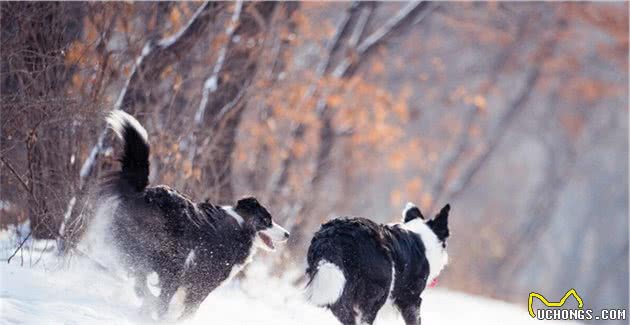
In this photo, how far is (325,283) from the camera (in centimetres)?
745

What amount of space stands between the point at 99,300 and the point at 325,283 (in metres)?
1.75

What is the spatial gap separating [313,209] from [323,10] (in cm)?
546

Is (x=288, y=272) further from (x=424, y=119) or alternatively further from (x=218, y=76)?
(x=424, y=119)

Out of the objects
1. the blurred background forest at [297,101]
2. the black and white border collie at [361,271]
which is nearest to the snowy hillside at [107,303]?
the black and white border collie at [361,271]

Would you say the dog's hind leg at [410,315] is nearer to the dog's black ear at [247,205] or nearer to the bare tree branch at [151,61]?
the dog's black ear at [247,205]

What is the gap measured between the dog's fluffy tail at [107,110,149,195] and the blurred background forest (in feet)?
4.28

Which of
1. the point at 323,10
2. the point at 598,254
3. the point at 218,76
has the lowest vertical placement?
the point at 598,254

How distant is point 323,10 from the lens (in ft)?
60.7

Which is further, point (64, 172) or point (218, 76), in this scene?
point (218, 76)

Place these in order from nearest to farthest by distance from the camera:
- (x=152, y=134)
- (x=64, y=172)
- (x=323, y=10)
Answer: (x=64, y=172) → (x=152, y=134) → (x=323, y=10)

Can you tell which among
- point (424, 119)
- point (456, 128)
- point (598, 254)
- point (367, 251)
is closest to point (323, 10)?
point (367, 251)

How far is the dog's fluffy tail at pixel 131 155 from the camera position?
7445 millimetres

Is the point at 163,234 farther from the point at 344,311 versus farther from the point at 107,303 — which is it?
the point at 344,311

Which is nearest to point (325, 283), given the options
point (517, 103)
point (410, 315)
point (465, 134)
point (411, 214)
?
point (410, 315)
